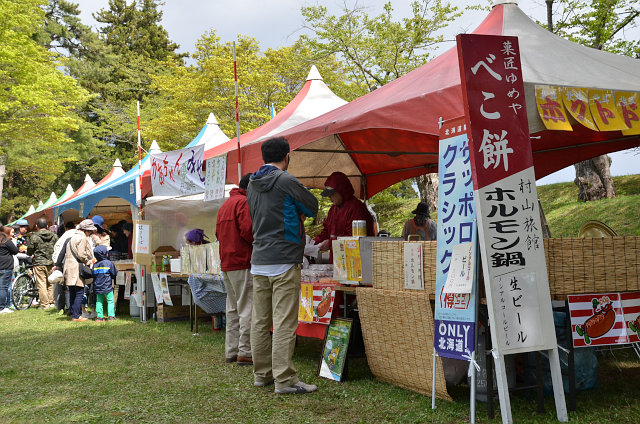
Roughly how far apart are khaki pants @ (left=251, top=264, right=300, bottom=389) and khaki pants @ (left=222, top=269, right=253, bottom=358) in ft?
2.92

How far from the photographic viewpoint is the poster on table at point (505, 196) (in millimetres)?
3605

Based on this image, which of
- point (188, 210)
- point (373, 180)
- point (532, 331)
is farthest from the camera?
point (188, 210)

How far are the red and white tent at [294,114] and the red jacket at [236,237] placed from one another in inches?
53.3

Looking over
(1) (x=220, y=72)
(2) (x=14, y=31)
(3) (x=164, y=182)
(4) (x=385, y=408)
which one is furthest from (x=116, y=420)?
(2) (x=14, y=31)

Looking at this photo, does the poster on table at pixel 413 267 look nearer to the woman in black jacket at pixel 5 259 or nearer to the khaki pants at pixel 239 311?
the khaki pants at pixel 239 311

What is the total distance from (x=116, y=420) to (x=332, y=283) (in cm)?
211

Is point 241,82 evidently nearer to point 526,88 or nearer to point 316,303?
point 316,303

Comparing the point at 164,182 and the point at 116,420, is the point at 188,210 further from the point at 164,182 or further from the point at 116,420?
the point at 116,420

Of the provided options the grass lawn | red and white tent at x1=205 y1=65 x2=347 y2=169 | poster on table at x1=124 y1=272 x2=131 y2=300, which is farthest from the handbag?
red and white tent at x1=205 y1=65 x2=347 y2=169

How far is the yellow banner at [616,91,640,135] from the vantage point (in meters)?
4.28

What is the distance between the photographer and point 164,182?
9055 millimetres

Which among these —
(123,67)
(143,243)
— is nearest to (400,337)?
(143,243)

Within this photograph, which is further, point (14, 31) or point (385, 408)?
point (14, 31)

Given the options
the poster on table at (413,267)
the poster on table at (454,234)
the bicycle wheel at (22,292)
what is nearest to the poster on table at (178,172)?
the poster on table at (413,267)
